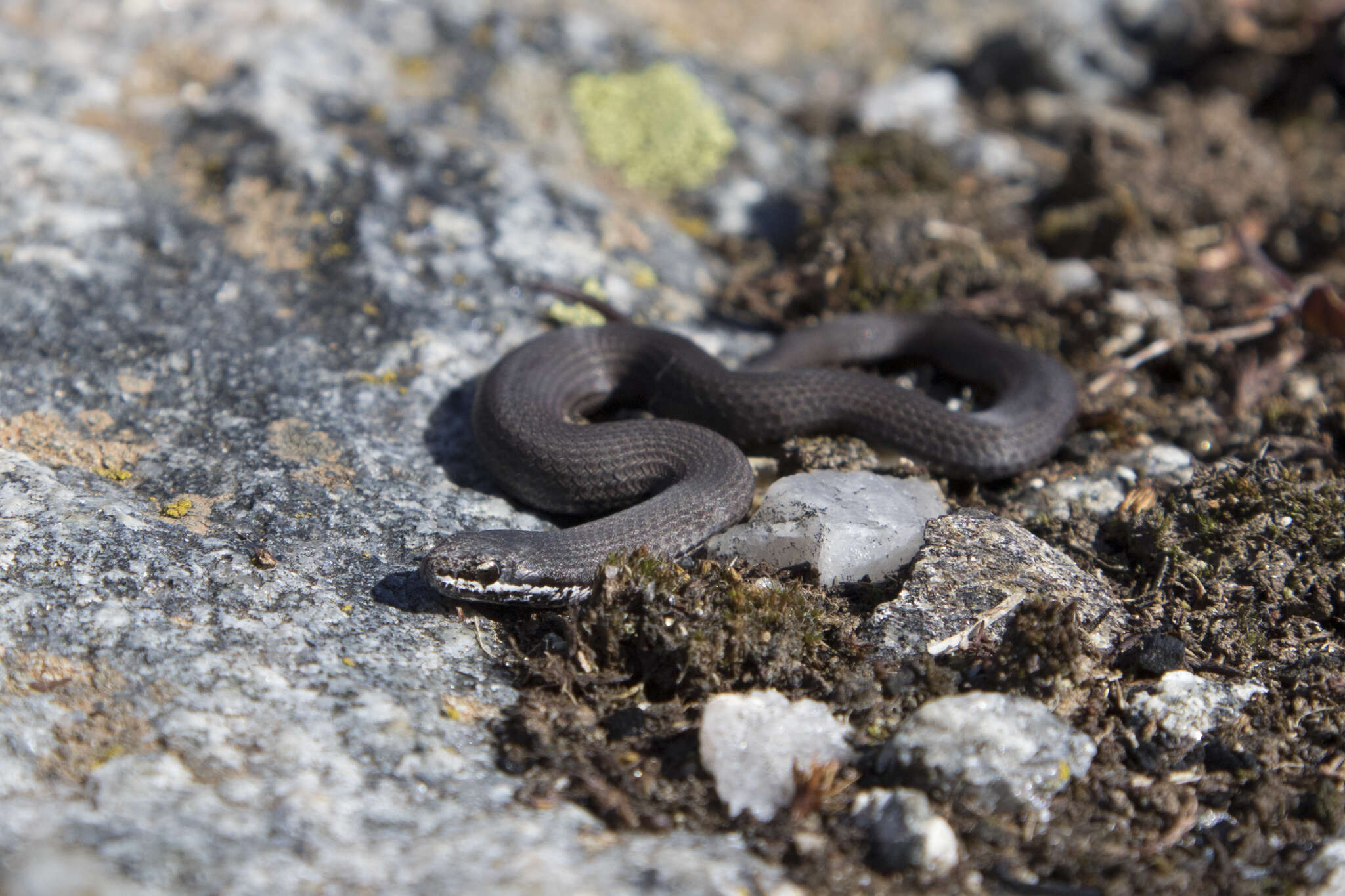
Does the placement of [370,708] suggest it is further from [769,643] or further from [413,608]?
[769,643]

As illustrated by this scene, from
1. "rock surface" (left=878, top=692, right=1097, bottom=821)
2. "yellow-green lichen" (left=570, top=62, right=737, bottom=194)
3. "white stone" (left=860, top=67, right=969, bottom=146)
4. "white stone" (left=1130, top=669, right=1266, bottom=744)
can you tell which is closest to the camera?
"rock surface" (left=878, top=692, right=1097, bottom=821)

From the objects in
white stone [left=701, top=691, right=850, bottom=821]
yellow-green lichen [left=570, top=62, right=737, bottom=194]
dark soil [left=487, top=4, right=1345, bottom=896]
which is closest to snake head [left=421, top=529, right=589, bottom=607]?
dark soil [left=487, top=4, right=1345, bottom=896]

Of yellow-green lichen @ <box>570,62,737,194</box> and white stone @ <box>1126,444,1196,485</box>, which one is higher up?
yellow-green lichen @ <box>570,62,737,194</box>

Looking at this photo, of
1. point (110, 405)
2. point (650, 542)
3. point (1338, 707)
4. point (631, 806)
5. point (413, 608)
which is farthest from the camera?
point (110, 405)

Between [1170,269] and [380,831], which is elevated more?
[1170,269]

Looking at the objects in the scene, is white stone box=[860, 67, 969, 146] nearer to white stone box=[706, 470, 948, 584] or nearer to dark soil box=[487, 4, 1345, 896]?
dark soil box=[487, 4, 1345, 896]

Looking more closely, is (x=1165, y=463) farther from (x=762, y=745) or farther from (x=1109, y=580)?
(x=762, y=745)

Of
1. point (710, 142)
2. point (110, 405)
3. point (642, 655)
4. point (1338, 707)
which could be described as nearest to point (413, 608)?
point (642, 655)
